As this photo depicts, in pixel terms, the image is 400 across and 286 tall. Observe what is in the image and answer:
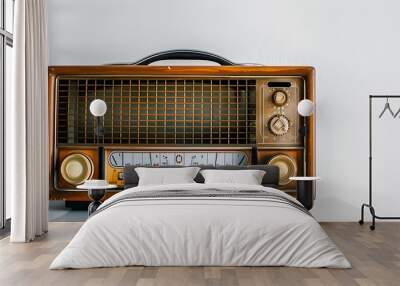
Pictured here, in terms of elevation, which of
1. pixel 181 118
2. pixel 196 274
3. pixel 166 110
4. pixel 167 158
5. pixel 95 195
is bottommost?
pixel 196 274

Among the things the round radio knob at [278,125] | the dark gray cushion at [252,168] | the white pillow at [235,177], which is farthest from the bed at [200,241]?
the round radio knob at [278,125]

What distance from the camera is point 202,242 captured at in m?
3.92

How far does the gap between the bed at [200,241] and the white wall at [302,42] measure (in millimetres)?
3014

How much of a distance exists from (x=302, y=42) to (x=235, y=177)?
2195 mm

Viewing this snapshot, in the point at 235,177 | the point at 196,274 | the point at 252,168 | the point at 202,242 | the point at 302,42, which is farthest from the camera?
the point at 302,42

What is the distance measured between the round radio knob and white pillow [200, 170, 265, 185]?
0.76m

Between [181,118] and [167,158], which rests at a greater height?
[181,118]

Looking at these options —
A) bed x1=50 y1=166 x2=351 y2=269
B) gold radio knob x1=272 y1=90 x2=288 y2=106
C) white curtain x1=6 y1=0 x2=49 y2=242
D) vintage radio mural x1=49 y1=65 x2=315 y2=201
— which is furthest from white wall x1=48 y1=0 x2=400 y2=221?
bed x1=50 y1=166 x2=351 y2=269

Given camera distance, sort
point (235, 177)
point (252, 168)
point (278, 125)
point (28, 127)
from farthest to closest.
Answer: point (278, 125) < point (252, 168) < point (235, 177) < point (28, 127)

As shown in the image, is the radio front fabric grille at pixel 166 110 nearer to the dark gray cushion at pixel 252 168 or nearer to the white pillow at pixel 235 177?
the dark gray cushion at pixel 252 168

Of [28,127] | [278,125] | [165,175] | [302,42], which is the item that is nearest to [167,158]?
[165,175]

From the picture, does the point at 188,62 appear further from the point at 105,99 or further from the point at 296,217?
the point at 296,217

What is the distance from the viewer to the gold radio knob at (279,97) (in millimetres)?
6602

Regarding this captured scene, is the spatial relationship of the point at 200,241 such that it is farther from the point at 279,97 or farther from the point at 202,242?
the point at 279,97
